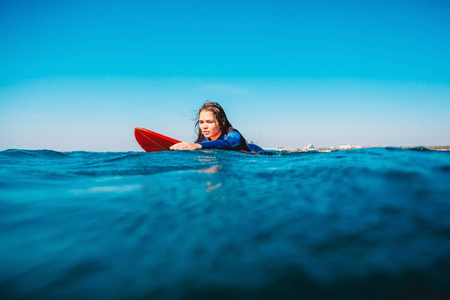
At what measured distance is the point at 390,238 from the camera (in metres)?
1.18

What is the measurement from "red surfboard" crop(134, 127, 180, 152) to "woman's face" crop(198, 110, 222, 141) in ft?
3.57

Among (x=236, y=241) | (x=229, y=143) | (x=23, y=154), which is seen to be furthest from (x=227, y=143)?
(x=23, y=154)

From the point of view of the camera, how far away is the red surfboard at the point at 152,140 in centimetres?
823

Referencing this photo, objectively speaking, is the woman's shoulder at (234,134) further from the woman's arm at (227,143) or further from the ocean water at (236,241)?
the ocean water at (236,241)

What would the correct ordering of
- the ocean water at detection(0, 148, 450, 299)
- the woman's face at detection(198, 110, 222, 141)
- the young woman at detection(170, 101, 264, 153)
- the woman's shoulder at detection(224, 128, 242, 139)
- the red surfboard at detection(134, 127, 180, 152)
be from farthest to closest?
the red surfboard at detection(134, 127, 180, 152) < the woman's face at detection(198, 110, 222, 141) < the young woman at detection(170, 101, 264, 153) < the woman's shoulder at detection(224, 128, 242, 139) < the ocean water at detection(0, 148, 450, 299)

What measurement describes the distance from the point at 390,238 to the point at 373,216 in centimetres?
28

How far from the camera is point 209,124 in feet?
25.7

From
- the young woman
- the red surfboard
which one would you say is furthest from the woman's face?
the red surfboard

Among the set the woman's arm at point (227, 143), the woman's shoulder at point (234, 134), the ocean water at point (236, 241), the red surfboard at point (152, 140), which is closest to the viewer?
the ocean water at point (236, 241)

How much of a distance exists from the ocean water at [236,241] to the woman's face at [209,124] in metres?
5.65

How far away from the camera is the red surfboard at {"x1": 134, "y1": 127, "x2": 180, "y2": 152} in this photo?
823cm

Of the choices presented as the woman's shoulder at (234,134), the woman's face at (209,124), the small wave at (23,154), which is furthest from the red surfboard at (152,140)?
the small wave at (23,154)

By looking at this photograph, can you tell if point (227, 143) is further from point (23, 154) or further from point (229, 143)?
point (23, 154)

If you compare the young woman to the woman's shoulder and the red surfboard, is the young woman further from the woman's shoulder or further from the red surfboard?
the red surfboard
